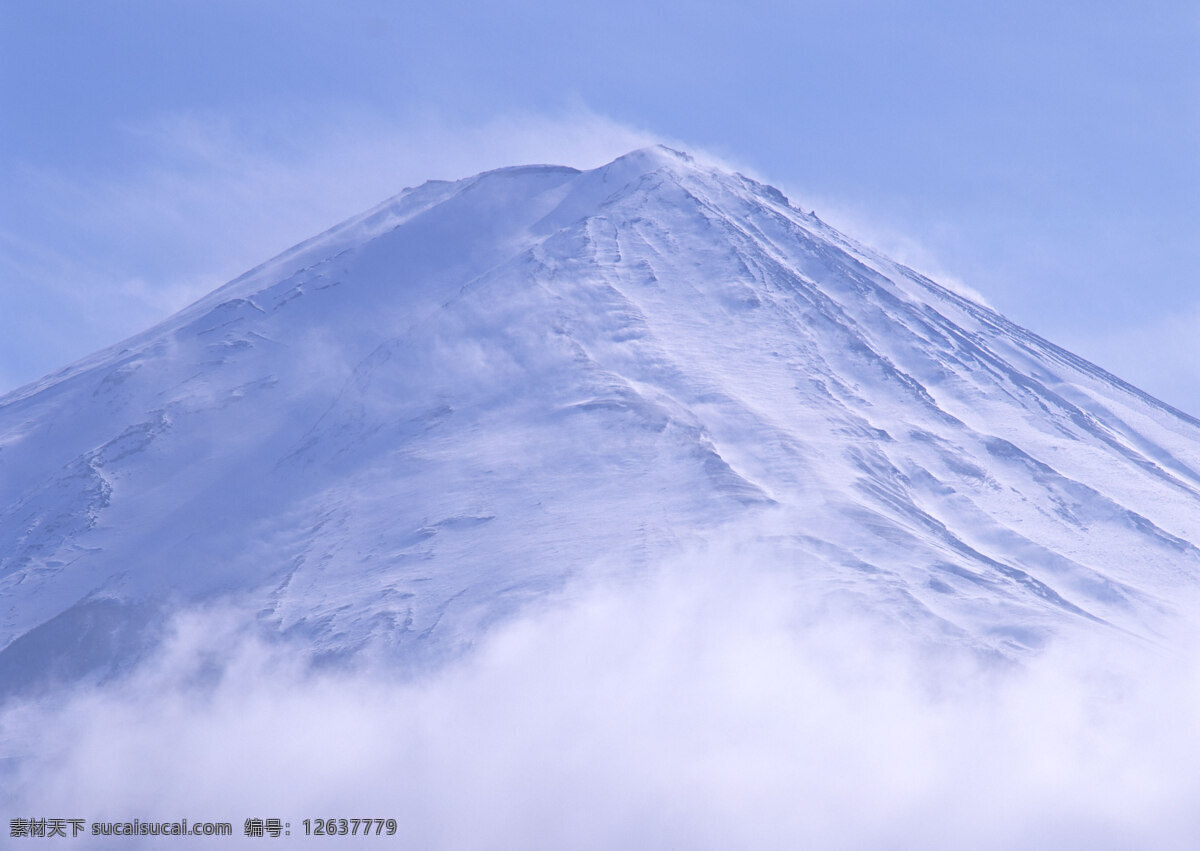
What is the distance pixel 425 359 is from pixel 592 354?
283 inches

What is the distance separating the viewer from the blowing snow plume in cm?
5081

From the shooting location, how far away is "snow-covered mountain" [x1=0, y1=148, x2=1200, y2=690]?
53938 millimetres

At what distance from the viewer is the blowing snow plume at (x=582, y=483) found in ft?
167

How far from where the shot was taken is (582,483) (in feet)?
190

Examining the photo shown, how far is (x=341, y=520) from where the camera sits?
2276 inches

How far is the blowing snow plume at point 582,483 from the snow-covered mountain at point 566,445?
17 centimetres

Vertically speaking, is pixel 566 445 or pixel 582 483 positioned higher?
pixel 566 445

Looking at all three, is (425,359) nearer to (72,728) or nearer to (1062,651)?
(72,728)

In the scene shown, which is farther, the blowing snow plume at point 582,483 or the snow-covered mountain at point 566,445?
the snow-covered mountain at point 566,445

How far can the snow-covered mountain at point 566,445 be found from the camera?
53.9 m

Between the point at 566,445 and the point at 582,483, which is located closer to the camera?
the point at 582,483

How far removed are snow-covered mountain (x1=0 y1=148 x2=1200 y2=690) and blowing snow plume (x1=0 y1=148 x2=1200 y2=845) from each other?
6.6 inches

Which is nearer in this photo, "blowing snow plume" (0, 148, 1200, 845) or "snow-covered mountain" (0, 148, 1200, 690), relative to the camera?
"blowing snow plume" (0, 148, 1200, 845)

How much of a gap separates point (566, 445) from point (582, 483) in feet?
8.76
